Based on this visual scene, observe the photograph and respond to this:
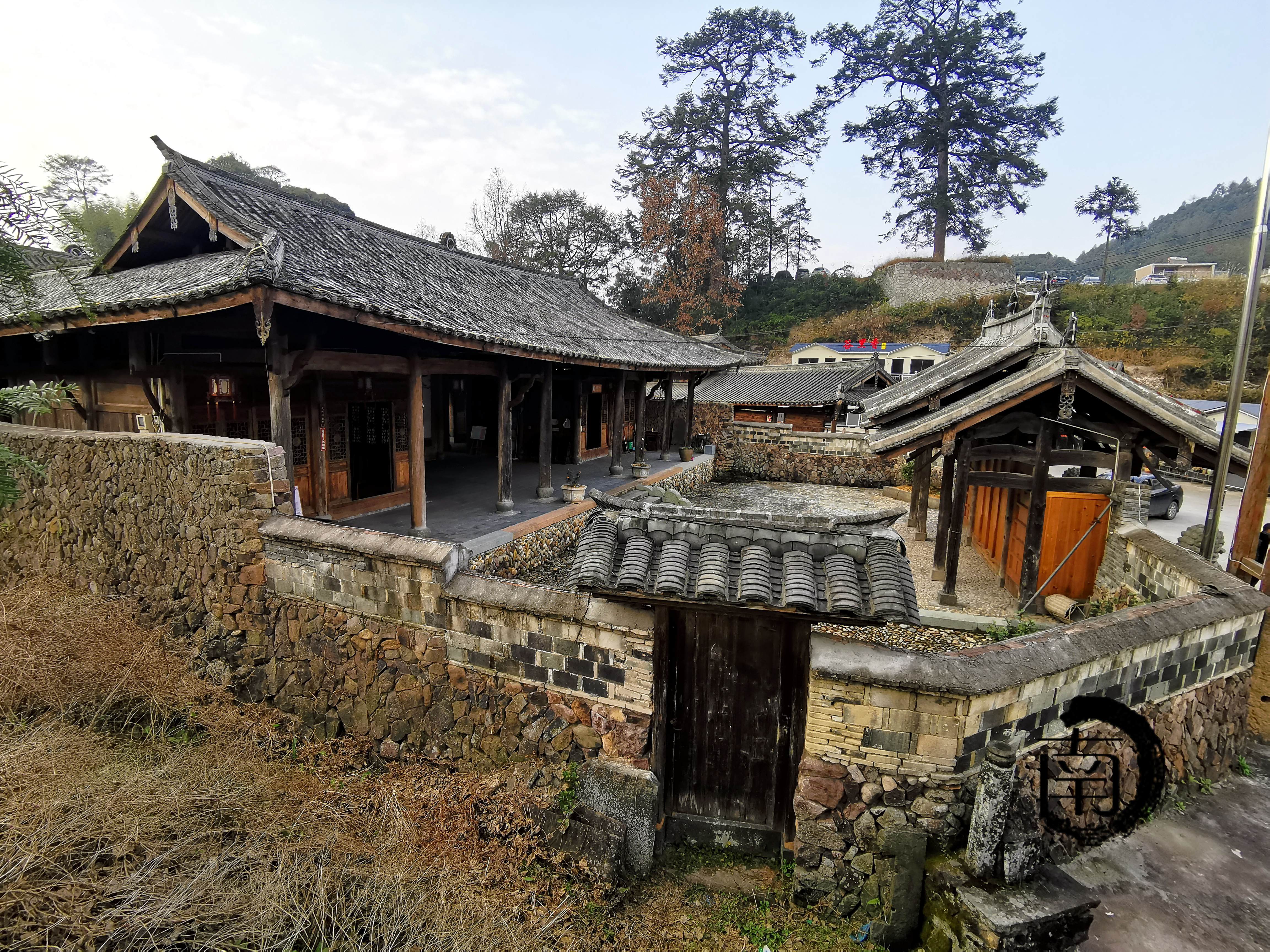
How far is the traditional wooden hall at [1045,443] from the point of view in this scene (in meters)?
7.64

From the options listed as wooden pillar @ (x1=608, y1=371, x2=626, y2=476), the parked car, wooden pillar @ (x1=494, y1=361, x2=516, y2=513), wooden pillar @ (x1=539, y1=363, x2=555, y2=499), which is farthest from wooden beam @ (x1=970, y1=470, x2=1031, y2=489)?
the parked car

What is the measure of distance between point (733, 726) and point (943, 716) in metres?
1.66

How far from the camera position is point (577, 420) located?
15.1 metres

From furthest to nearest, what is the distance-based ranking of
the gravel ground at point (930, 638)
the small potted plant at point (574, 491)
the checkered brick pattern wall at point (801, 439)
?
the checkered brick pattern wall at point (801, 439), the small potted plant at point (574, 491), the gravel ground at point (930, 638)

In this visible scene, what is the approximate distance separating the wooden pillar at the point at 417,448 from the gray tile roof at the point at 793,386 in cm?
1622

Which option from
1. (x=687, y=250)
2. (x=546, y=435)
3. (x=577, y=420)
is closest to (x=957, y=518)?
(x=546, y=435)

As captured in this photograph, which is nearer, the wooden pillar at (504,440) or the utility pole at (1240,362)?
the utility pole at (1240,362)

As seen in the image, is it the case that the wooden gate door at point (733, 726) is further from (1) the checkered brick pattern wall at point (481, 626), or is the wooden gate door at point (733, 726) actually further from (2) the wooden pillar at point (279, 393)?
(2) the wooden pillar at point (279, 393)

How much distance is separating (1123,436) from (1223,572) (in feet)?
8.58

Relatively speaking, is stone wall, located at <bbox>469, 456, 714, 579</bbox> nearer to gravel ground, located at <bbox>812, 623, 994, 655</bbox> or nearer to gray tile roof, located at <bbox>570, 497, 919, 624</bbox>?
gray tile roof, located at <bbox>570, 497, 919, 624</bbox>

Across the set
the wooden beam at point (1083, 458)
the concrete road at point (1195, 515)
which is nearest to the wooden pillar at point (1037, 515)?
the wooden beam at point (1083, 458)

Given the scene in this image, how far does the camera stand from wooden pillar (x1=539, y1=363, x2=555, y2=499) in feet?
38.2

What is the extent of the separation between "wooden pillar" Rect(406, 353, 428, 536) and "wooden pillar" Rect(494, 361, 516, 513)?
66.4 inches

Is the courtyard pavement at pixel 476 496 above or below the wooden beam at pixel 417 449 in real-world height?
below
